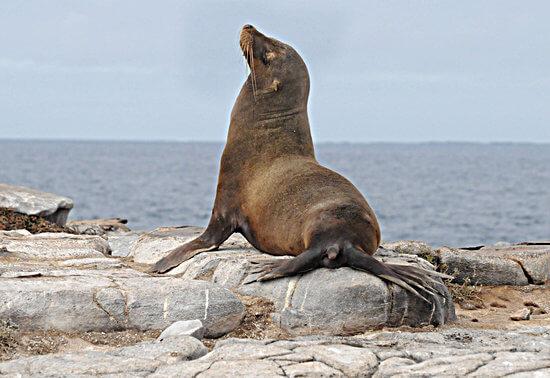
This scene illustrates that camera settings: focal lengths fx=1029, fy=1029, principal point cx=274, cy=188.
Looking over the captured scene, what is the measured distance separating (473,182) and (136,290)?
63321 millimetres

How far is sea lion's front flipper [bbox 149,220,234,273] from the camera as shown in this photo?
9383 mm

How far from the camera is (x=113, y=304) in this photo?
7.51 meters

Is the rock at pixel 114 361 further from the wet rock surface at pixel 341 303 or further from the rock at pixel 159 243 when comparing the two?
the rock at pixel 159 243

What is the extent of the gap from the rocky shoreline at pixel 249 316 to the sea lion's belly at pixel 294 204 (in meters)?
0.32

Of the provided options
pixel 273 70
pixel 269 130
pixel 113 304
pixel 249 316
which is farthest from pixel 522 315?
pixel 113 304

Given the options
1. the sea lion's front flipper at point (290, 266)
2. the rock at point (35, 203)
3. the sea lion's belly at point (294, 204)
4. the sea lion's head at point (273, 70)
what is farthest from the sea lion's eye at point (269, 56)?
the rock at point (35, 203)

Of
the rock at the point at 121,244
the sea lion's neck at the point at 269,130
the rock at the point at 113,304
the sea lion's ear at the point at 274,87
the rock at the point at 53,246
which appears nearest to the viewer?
the rock at the point at 113,304

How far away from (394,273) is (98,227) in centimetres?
654

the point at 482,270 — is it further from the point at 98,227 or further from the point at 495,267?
the point at 98,227

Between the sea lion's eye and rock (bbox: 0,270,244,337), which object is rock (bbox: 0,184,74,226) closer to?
the sea lion's eye

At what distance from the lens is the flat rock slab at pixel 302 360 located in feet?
19.8

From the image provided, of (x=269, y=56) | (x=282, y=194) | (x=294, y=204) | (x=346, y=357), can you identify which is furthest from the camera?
(x=269, y=56)

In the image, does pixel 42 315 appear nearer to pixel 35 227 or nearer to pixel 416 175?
pixel 35 227

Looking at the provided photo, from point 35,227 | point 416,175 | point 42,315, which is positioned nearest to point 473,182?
point 416,175
